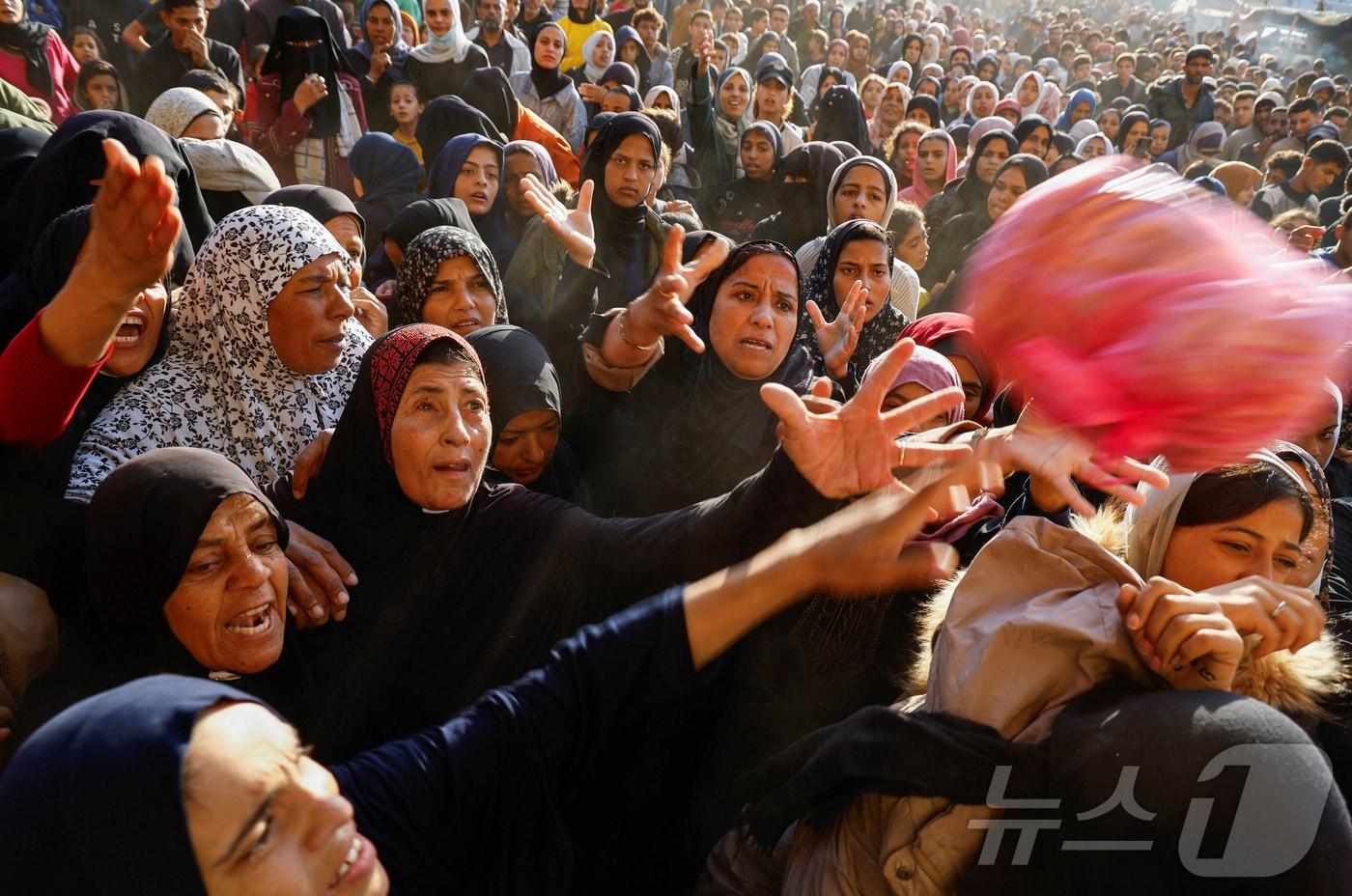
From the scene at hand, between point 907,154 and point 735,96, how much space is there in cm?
139

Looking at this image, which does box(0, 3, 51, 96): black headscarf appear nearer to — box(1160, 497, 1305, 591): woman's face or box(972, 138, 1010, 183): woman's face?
box(972, 138, 1010, 183): woman's face

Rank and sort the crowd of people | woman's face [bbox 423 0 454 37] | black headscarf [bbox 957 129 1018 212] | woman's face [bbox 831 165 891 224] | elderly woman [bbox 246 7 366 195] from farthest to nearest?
1. woman's face [bbox 423 0 454 37]
2. black headscarf [bbox 957 129 1018 212]
3. elderly woman [bbox 246 7 366 195]
4. woman's face [bbox 831 165 891 224]
5. the crowd of people

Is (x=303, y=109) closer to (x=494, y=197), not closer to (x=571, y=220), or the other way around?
(x=494, y=197)

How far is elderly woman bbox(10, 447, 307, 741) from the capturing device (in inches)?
63.9

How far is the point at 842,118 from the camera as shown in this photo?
7633mm

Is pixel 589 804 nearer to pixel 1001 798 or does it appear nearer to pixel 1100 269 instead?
pixel 1001 798

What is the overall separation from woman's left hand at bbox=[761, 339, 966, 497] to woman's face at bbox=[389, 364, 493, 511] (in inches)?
28.0

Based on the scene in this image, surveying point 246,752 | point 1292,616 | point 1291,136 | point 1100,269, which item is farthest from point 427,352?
point 1291,136

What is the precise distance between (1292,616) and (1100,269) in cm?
57

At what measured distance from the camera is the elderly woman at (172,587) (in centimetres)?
162

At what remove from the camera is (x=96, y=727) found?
93cm

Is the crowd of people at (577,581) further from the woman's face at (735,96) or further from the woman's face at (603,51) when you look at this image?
the woman's face at (603,51)

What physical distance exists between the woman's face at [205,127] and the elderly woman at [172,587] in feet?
9.03

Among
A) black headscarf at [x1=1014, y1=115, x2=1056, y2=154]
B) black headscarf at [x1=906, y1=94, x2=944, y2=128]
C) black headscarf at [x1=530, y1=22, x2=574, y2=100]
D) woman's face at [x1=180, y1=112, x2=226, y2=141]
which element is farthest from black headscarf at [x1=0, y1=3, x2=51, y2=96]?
black headscarf at [x1=1014, y1=115, x2=1056, y2=154]
